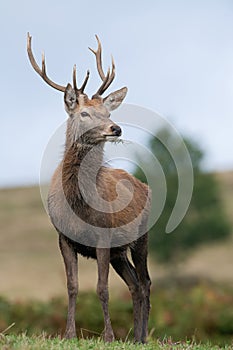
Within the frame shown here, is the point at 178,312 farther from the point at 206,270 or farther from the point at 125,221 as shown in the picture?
the point at 206,270

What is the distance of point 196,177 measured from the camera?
51562 millimetres

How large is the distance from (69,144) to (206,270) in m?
41.0

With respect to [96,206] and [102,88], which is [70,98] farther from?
[96,206]

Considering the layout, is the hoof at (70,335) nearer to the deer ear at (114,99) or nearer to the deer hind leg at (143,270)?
the deer hind leg at (143,270)

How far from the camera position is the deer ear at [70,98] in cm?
1066

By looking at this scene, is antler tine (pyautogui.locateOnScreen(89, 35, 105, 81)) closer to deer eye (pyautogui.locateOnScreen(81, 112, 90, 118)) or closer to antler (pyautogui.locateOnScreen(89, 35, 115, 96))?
antler (pyautogui.locateOnScreen(89, 35, 115, 96))

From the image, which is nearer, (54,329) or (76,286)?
(76,286)

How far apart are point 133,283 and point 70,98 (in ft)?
8.74

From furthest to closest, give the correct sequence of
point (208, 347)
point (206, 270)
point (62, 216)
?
point (206, 270), point (62, 216), point (208, 347)

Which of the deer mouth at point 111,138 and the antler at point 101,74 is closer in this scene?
the deer mouth at point 111,138

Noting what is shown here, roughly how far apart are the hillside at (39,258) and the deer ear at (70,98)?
3141cm

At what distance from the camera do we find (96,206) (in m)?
10.4

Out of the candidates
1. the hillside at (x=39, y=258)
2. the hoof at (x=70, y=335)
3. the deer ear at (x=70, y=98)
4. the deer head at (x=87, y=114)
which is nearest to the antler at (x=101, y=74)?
the deer head at (x=87, y=114)

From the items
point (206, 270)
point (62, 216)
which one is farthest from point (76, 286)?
point (206, 270)
